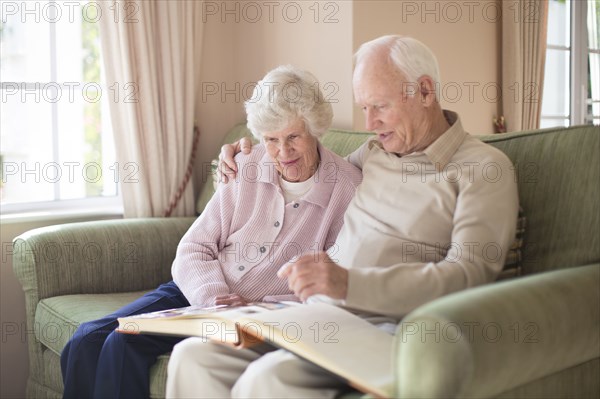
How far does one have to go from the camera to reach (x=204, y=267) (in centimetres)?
233

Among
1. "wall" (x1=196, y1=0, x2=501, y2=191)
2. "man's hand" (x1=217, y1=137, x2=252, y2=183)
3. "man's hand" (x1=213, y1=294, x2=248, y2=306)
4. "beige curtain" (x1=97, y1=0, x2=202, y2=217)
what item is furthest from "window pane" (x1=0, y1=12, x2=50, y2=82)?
"man's hand" (x1=213, y1=294, x2=248, y2=306)

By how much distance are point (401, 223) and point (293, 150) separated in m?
0.49

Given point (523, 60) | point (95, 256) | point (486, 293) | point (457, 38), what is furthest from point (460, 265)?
point (523, 60)

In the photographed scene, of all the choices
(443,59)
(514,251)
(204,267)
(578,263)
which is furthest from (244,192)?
(443,59)

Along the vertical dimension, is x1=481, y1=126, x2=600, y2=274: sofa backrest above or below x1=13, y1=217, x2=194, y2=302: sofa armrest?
above

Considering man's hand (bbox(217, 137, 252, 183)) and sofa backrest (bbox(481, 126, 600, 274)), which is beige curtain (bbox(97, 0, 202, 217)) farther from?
sofa backrest (bbox(481, 126, 600, 274))

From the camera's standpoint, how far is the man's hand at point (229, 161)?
2.45 m

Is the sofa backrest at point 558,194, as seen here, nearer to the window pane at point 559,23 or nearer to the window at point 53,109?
the window at point 53,109

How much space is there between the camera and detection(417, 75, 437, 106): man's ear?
205 cm

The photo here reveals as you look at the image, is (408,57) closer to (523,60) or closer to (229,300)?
(229,300)

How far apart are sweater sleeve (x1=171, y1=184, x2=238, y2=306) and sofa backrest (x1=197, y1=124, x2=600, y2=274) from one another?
0.86 meters

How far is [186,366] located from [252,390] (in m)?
0.24

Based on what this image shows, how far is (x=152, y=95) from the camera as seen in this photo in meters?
3.36

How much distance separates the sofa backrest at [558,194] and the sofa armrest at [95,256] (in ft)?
4.74
